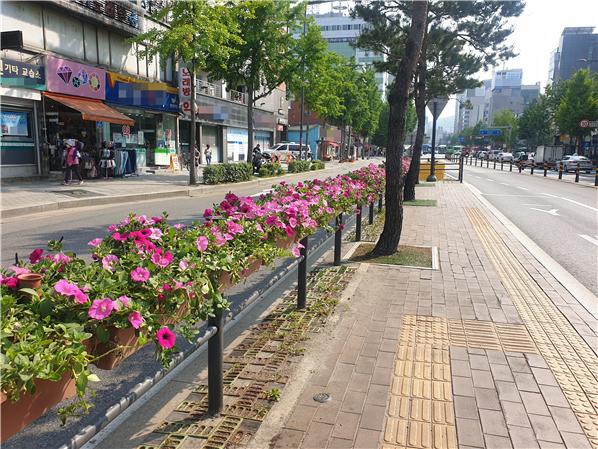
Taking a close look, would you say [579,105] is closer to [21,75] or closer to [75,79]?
[75,79]

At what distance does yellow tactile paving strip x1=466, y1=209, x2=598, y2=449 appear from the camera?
129 inches

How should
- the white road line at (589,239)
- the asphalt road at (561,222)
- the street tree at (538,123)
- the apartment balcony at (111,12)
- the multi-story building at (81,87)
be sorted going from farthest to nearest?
the street tree at (538,123), the apartment balcony at (111,12), the multi-story building at (81,87), the white road line at (589,239), the asphalt road at (561,222)

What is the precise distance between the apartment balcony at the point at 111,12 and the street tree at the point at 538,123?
61.2m

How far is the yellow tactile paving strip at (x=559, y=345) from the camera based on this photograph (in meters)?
3.28

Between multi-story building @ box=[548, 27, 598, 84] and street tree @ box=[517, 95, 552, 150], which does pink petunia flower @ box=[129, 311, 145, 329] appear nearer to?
street tree @ box=[517, 95, 552, 150]

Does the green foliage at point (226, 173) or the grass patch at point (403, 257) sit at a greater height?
the green foliage at point (226, 173)

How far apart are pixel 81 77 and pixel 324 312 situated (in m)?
17.8

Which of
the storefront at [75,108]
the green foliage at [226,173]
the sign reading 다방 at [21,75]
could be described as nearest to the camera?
the sign reading 다방 at [21,75]

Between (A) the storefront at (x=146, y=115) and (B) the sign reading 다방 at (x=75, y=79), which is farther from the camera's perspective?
(A) the storefront at (x=146, y=115)

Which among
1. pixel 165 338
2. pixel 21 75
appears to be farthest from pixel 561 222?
pixel 21 75

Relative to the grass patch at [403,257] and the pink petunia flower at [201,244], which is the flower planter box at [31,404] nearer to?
the pink petunia flower at [201,244]

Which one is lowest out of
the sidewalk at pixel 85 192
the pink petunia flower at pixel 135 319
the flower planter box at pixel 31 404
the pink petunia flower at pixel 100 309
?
the sidewalk at pixel 85 192

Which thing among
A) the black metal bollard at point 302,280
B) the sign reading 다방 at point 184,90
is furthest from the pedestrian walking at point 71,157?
the black metal bollard at point 302,280

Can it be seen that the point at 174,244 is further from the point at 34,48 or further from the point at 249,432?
the point at 34,48
